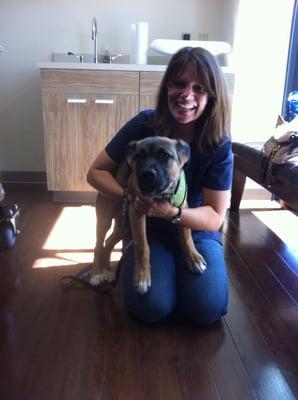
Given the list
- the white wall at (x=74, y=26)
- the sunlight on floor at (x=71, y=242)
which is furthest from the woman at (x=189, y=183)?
the white wall at (x=74, y=26)

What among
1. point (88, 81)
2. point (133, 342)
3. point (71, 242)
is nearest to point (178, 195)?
point (133, 342)

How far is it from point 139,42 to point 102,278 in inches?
75.3

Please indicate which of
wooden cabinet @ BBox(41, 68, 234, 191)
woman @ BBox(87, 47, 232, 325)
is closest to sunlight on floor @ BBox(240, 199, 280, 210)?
wooden cabinet @ BBox(41, 68, 234, 191)

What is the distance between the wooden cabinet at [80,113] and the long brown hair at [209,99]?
125cm

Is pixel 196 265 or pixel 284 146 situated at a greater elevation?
pixel 284 146

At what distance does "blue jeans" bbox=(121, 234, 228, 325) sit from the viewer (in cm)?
140

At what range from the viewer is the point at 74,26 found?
3104mm

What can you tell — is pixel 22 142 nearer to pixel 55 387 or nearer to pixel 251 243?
pixel 251 243

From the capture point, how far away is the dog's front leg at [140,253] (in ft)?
4.54

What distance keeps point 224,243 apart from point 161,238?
0.73 metres

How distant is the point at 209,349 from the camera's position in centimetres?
132

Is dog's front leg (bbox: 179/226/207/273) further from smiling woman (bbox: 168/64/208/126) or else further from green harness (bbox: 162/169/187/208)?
smiling woman (bbox: 168/64/208/126)

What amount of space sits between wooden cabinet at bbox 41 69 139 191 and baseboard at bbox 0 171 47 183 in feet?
2.19

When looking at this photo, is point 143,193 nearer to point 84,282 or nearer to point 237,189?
point 84,282
